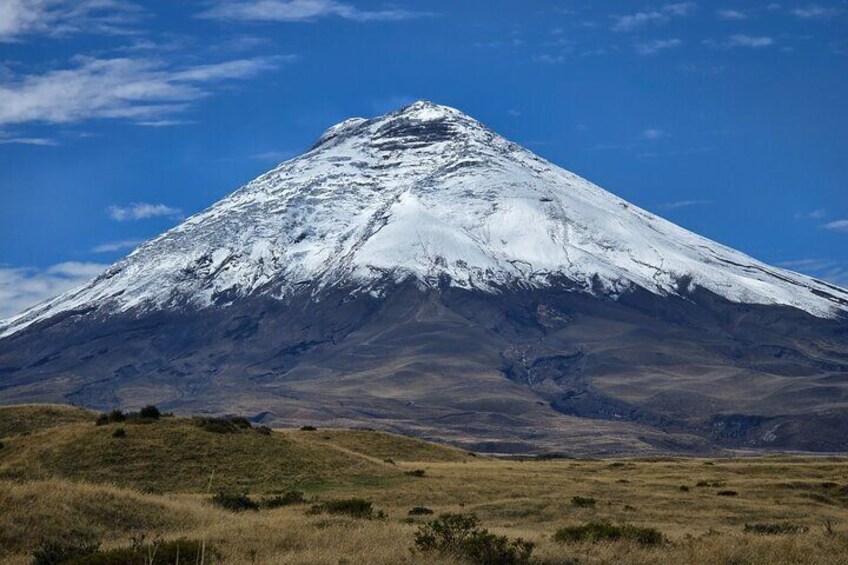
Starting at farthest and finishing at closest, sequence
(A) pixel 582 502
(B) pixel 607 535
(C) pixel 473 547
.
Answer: (A) pixel 582 502 < (B) pixel 607 535 < (C) pixel 473 547

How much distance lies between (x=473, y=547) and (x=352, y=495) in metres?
21.5

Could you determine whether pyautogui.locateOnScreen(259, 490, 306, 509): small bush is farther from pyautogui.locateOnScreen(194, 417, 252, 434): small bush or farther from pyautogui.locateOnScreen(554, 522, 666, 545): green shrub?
pyautogui.locateOnScreen(194, 417, 252, 434): small bush

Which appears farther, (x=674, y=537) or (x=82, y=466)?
(x=82, y=466)

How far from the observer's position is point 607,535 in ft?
91.3

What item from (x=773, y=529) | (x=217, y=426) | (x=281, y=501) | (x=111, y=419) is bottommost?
(x=773, y=529)

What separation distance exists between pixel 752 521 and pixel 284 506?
17.4m

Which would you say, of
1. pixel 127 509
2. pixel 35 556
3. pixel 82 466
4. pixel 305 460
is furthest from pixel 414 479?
pixel 35 556

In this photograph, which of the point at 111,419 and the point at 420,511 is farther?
the point at 111,419

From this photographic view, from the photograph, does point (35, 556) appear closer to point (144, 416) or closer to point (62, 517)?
point (62, 517)

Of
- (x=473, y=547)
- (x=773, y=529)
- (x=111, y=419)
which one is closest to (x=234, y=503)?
(x=473, y=547)

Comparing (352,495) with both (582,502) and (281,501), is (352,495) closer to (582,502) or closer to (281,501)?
(281,501)

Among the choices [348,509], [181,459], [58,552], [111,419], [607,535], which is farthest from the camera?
[111,419]

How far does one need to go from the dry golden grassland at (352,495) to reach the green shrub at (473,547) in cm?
48

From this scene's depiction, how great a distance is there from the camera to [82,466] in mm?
47406
